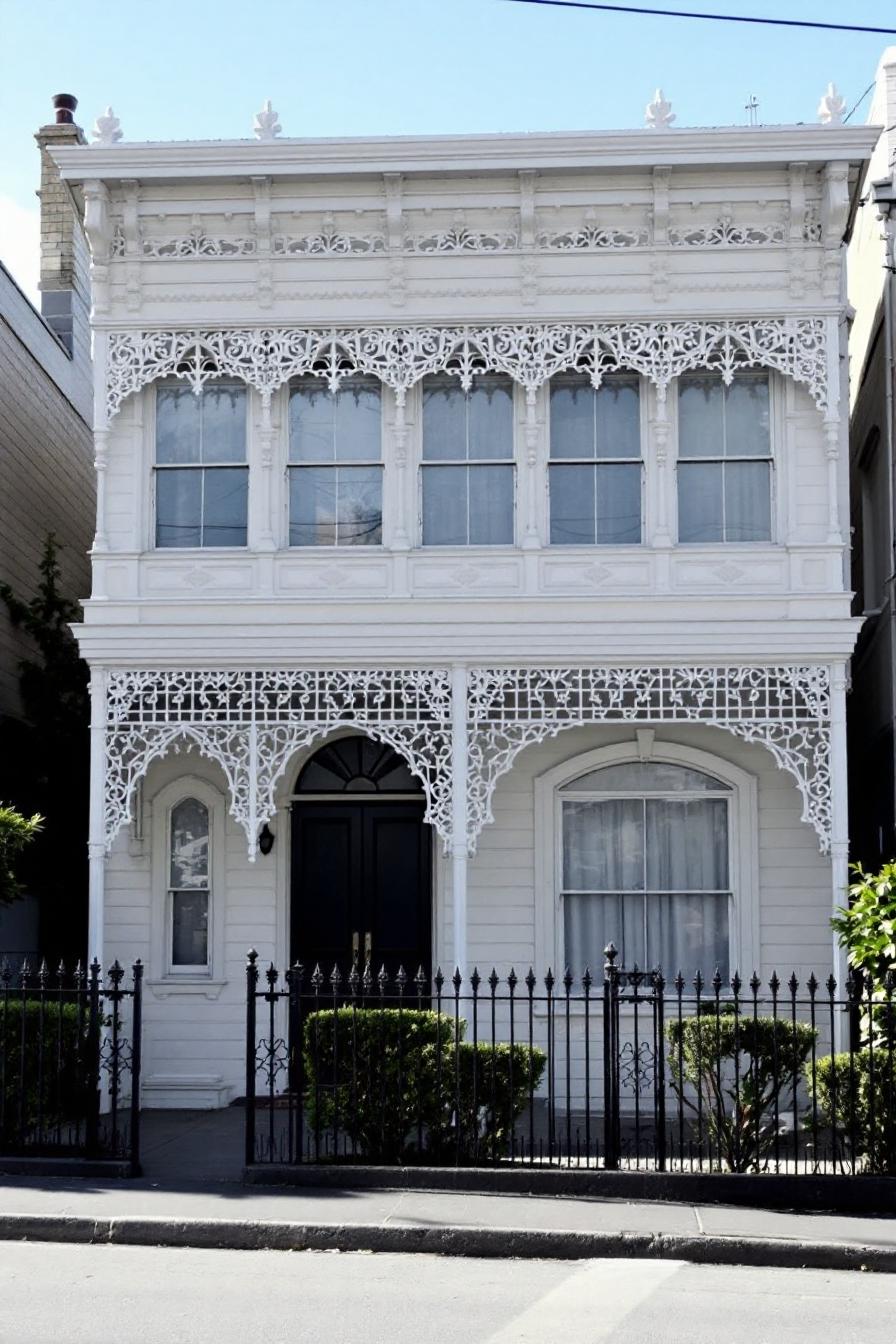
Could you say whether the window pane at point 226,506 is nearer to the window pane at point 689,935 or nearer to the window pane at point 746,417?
the window pane at point 746,417

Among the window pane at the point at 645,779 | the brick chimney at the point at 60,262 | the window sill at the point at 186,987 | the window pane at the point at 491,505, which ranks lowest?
the window sill at the point at 186,987

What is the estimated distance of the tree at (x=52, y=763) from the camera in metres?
17.1

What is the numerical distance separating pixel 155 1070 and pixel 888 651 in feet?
26.0

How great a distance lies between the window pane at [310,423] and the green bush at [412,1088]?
5878mm

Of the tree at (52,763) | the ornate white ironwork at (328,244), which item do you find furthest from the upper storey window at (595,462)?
the tree at (52,763)

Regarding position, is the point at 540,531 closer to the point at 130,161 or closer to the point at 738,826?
the point at 738,826

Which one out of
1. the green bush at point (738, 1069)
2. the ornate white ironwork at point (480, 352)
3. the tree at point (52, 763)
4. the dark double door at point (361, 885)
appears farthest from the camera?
the tree at point (52, 763)

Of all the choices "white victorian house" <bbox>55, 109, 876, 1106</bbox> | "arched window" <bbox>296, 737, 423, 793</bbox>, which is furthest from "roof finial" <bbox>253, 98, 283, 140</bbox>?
"arched window" <bbox>296, 737, 423, 793</bbox>

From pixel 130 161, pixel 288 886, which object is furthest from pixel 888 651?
pixel 130 161

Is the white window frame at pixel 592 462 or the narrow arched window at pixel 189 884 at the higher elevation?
the white window frame at pixel 592 462

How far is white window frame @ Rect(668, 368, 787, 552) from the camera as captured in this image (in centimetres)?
1509

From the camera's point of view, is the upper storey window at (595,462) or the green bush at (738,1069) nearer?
the green bush at (738,1069)

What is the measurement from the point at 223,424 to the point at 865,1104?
331 inches

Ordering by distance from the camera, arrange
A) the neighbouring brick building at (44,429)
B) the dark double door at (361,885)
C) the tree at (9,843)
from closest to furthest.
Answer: the tree at (9,843), the dark double door at (361,885), the neighbouring brick building at (44,429)
